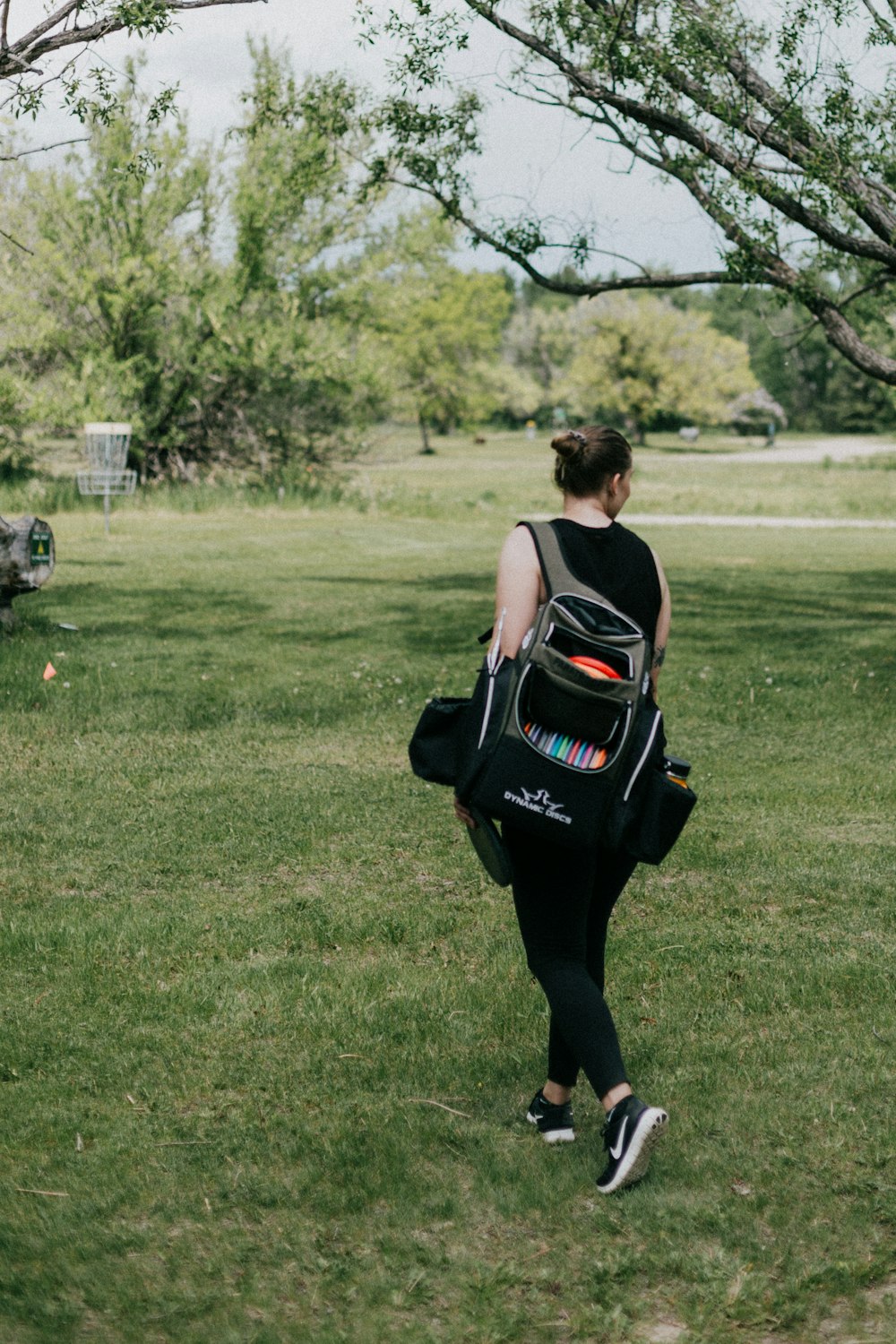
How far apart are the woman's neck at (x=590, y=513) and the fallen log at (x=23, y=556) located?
29.1 ft

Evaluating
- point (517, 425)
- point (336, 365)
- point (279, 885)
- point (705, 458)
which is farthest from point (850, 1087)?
point (517, 425)

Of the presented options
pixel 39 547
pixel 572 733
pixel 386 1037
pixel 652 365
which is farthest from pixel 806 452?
pixel 572 733

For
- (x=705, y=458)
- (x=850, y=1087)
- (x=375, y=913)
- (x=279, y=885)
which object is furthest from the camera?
(x=705, y=458)

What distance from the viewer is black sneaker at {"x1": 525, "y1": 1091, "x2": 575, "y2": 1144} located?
3.89 metres

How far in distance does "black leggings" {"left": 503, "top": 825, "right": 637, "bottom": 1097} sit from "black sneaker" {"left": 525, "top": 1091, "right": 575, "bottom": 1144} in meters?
0.22

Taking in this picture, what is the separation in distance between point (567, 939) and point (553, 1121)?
0.56m

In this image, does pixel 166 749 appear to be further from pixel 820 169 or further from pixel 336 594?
pixel 336 594

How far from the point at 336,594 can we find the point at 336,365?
15.3m

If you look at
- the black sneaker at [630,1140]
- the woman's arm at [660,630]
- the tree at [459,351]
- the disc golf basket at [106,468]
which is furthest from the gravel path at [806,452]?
the black sneaker at [630,1140]

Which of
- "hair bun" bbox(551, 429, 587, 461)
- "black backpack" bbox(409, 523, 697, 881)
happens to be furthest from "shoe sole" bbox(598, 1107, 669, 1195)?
"hair bun" bbox(551, 429, 587, 461)

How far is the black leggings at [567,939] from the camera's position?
3.63 metres

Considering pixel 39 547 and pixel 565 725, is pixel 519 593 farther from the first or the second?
pixel 39 547

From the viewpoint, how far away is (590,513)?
3684mm

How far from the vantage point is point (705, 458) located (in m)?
67.8
